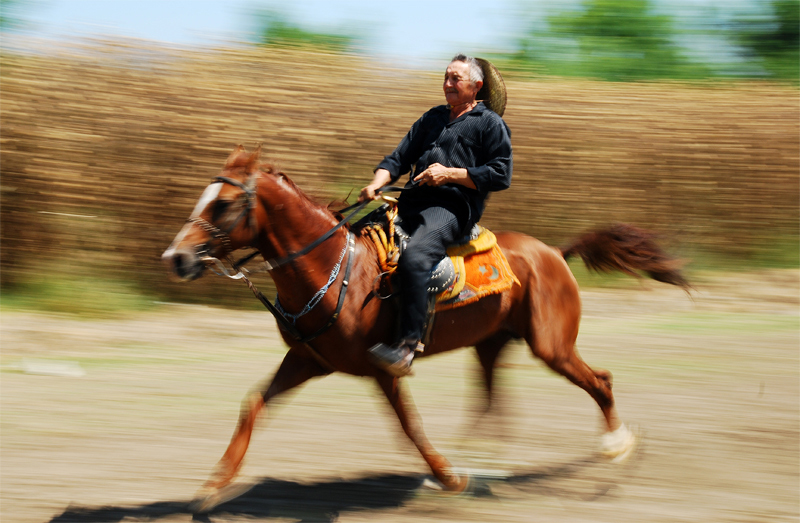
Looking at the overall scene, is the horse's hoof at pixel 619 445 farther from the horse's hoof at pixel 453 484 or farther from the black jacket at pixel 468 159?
the black jacket at pixel 468 159

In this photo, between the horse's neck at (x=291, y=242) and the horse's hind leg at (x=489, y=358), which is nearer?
the horse's neck at (x=291, y=242)

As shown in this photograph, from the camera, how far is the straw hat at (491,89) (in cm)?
511

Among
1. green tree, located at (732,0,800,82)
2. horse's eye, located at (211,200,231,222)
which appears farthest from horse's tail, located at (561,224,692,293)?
green tree, located at (732,0,800,82)

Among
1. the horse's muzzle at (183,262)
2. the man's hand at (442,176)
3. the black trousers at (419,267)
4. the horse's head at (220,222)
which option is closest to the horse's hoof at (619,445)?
the black trousers at (419,267)

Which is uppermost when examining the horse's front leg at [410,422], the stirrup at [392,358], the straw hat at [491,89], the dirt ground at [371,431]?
the straw hat at [491,89]

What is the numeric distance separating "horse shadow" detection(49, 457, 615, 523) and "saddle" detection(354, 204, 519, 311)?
118 cm

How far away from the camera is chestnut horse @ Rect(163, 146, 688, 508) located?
422 centimetres

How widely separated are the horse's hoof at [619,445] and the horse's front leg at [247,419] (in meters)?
2.13

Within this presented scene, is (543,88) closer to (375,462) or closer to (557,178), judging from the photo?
(557,178)

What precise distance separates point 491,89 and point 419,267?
1337 mm

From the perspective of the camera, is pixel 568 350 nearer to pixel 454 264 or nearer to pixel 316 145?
pixel 454 264

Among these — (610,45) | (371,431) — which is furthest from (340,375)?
(610,45)

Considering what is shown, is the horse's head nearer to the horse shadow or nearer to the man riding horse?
the man riding horse

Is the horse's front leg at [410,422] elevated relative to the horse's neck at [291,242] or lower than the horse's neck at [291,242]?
lower
